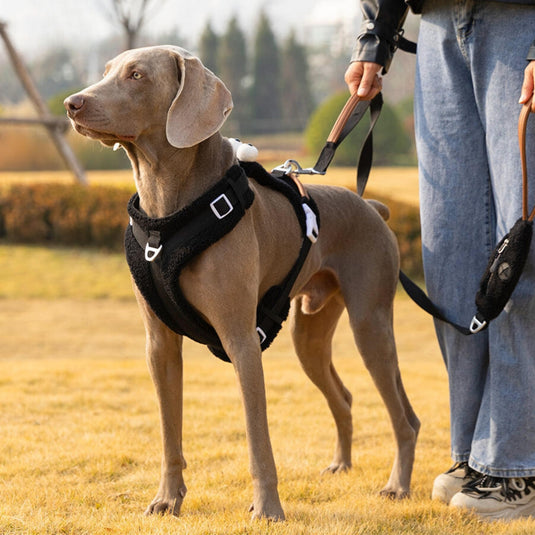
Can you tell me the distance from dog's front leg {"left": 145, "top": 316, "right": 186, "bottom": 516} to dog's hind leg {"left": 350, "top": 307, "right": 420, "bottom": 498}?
799mm

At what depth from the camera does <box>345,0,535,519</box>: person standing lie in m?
2.82

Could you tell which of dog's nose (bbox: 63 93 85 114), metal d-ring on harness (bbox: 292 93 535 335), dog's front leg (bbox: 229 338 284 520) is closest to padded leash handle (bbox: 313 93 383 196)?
metal d-ring on harness (bbox: 292 93 535 335)

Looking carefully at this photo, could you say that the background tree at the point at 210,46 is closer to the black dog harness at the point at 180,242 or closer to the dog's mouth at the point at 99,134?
the black dog harness at the point at 180,242

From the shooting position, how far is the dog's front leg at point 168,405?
2816 mm

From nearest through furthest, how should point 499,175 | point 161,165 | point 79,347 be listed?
point 161,165, point 499,175, point 79,347

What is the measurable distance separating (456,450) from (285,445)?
109 centimetres

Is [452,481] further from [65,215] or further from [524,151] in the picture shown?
[65,215]

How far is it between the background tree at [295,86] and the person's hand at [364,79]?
24546 mm

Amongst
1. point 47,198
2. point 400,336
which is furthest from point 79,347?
point 47,198

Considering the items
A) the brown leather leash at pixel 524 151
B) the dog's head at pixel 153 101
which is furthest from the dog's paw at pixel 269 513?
the brown leather leash at pixel 524 151

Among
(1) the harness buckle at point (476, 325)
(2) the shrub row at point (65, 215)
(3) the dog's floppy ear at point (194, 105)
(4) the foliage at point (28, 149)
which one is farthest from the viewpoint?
(4) the foliage at point (28, 149)

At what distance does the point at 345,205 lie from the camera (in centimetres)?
325

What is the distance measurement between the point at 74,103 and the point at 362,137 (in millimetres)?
13396

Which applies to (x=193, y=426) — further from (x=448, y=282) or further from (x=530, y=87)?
(x=530, y=87)
